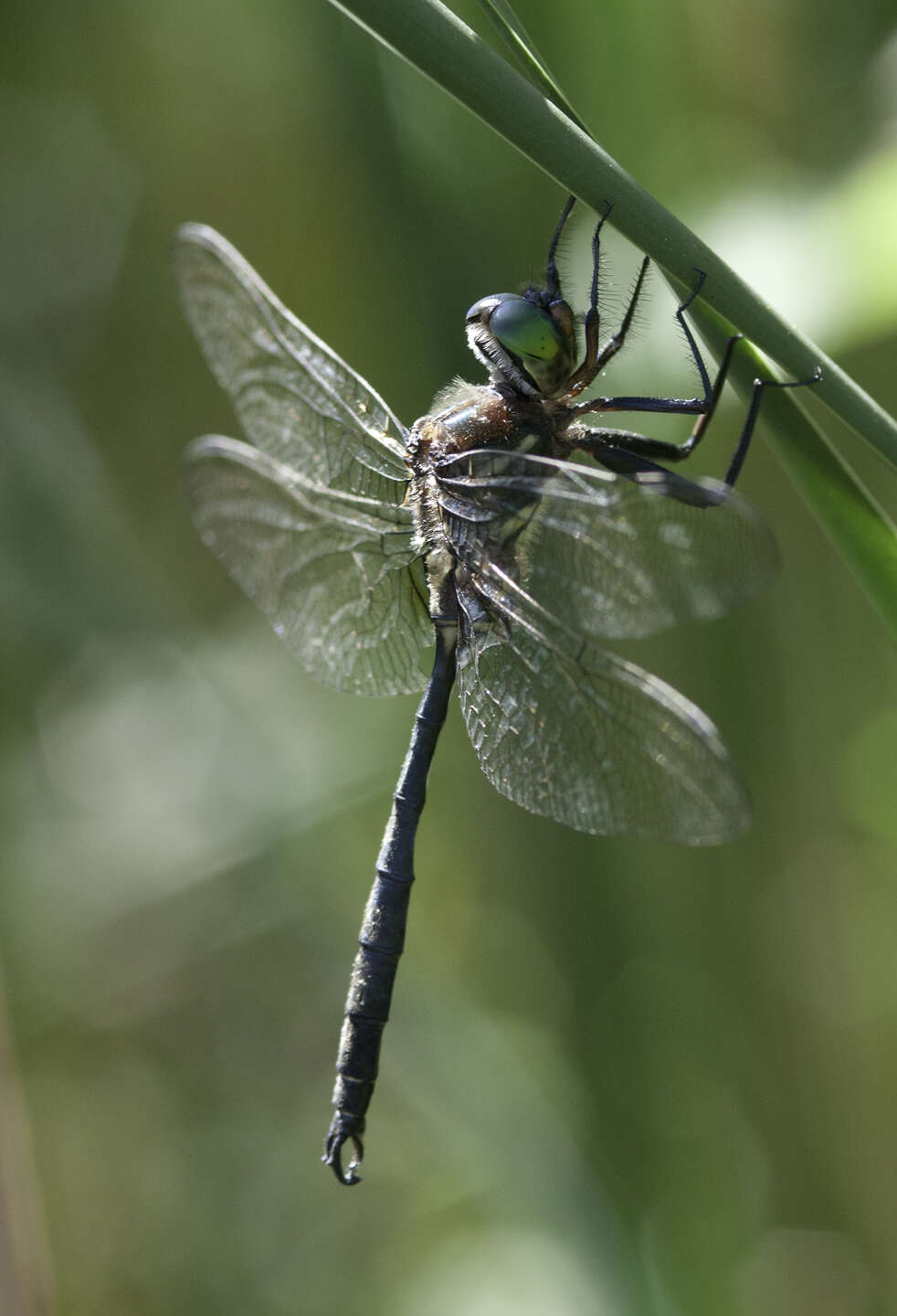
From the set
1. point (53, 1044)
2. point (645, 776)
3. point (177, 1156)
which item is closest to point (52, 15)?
point (645, 776)

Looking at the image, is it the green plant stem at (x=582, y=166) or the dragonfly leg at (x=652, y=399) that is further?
the dragonfly leg at (x=652, y=399)

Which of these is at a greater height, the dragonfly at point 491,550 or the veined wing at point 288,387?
the veined wing at point 288,387

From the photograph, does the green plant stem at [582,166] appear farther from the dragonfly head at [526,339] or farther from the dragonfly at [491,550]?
the dragonfly head at [526,339]

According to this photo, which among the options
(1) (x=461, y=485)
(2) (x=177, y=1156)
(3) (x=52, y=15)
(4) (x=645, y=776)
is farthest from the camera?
(2) (x=177, y=1156)

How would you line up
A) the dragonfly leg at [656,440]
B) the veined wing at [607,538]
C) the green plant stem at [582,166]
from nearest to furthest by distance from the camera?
the green plant stem at [582,166]
the veined wing at [607,538]
the dragonfly leg at [656,440]

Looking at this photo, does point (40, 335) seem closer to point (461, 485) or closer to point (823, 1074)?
point (461, 485)

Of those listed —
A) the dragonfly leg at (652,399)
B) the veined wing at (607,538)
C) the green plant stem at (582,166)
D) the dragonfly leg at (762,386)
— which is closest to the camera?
the green plant stem at (582,166)

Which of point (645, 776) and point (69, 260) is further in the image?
point (69, 260)

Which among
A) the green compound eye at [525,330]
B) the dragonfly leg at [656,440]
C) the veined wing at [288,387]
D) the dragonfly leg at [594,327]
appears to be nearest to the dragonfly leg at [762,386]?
the dragonfly leg at [656,440]
